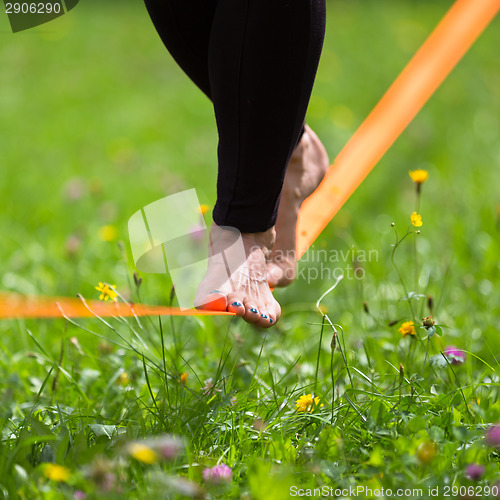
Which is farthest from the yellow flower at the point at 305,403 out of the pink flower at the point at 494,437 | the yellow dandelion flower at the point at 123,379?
the yellow dandelion flower at the point at 123,379

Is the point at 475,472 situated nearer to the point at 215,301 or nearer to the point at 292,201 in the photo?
the point at 215,301

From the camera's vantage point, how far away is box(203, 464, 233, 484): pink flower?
3.09 feet

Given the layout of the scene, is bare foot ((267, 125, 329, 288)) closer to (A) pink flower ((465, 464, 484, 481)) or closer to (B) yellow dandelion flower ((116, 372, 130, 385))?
(B) yellow dandelion flower ((116, 372, 130, 385))

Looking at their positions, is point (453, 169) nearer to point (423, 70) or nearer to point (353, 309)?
point (423, 70)

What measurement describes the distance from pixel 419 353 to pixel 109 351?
0.63m

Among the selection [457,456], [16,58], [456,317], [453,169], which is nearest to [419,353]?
[456,317]

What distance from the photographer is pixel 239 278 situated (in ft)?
3.95

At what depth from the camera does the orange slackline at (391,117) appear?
1689 millimetres

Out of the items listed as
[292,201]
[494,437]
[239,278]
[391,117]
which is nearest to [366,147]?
[391,117]

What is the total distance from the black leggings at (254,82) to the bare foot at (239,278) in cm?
3

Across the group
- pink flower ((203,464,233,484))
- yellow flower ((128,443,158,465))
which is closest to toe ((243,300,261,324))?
pink flower ((203,464,233,484))

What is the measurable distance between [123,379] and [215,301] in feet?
0.99

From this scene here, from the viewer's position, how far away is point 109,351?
4.74ft

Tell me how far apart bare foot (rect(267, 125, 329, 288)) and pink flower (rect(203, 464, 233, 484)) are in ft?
1.50
